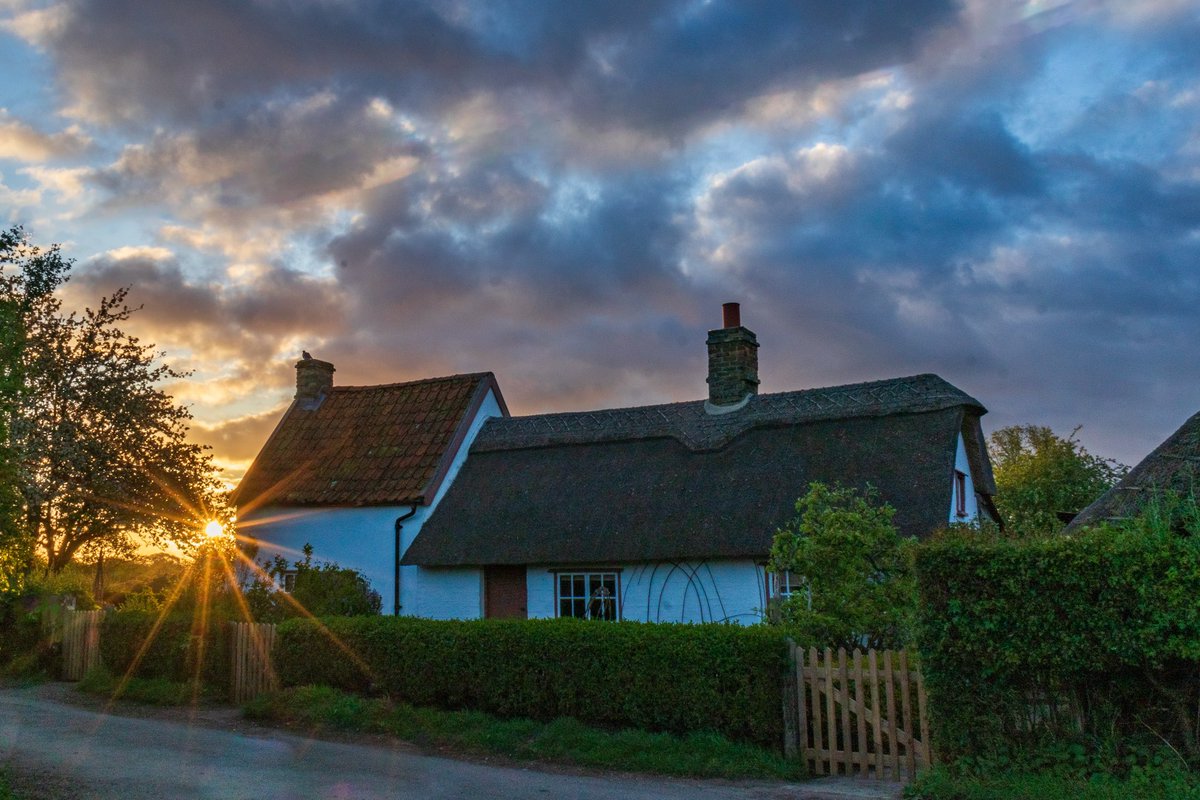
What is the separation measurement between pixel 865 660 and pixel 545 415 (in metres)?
13.7

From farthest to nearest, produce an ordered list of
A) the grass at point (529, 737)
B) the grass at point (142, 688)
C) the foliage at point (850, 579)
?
1. the grass at point (142, 688)
2. the foliage at point (850, 579)
3. the grass at point (529, 737)

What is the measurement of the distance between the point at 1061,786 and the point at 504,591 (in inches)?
517

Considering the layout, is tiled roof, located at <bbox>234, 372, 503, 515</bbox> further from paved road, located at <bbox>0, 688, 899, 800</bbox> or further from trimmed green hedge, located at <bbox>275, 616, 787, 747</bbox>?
paved road, located at <bbox>0, 688, 899, 800</bbox>

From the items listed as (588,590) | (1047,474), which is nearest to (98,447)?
(588,590)

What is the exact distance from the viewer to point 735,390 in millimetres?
22297

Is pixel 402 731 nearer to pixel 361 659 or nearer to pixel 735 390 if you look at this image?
pixel 361 659

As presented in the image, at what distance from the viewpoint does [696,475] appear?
20.1 m

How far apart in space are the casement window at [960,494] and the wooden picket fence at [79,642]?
53.7 ft

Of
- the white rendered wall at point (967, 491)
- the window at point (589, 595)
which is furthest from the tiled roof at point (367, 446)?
the white rendered wall at point (967, 491)

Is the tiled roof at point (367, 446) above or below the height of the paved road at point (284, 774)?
above

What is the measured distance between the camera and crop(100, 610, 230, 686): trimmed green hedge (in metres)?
17.3

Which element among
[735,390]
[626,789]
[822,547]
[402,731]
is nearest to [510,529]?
[735,390]

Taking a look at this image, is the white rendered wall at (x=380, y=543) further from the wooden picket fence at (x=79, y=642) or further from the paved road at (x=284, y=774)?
the paved road at (x=284, y=774)

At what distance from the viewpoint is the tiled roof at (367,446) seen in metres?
23.1
